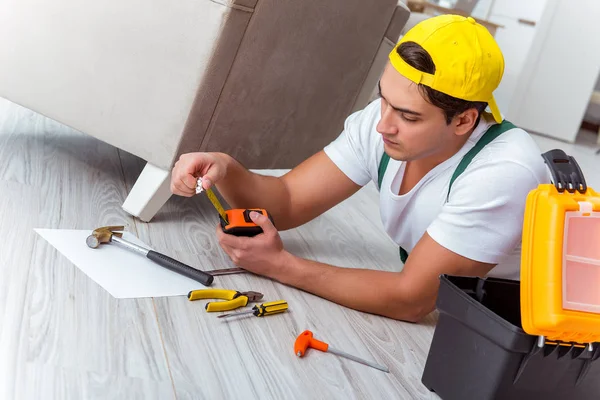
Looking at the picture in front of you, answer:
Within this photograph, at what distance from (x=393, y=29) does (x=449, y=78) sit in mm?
735

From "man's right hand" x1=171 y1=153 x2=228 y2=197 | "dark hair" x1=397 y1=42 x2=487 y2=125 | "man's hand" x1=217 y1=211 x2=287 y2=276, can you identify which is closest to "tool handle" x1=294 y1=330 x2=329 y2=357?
"man's hand" x1=217 y1=211 x2=287 y2=276

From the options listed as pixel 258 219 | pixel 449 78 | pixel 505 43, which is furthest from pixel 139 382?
pixel 505 43

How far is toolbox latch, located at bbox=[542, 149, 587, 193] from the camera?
1.04 meters

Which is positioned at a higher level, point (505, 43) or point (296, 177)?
point (505, 43)

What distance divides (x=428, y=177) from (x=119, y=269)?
65 centimetres

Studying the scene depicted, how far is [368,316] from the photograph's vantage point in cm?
151

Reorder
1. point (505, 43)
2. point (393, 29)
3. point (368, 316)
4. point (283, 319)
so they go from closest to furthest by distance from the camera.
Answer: point (283, 319)
point (368, 316)
point (393, 29)
point (505, 43)

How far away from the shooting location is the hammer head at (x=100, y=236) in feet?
4.71

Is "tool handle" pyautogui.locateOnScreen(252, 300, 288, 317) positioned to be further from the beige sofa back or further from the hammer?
the beige sofa back

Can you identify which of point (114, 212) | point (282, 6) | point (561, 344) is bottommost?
point (114, 212)

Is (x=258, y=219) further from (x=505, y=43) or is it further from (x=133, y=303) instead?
(x=505, y=43)

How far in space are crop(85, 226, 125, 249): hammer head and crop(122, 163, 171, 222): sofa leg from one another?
0.53 feet

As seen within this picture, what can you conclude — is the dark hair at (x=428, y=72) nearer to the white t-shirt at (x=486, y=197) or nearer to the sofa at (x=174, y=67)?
the white t-shirt at (x=486, y=197)

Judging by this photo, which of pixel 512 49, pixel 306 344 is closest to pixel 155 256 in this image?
pixel 306 344
